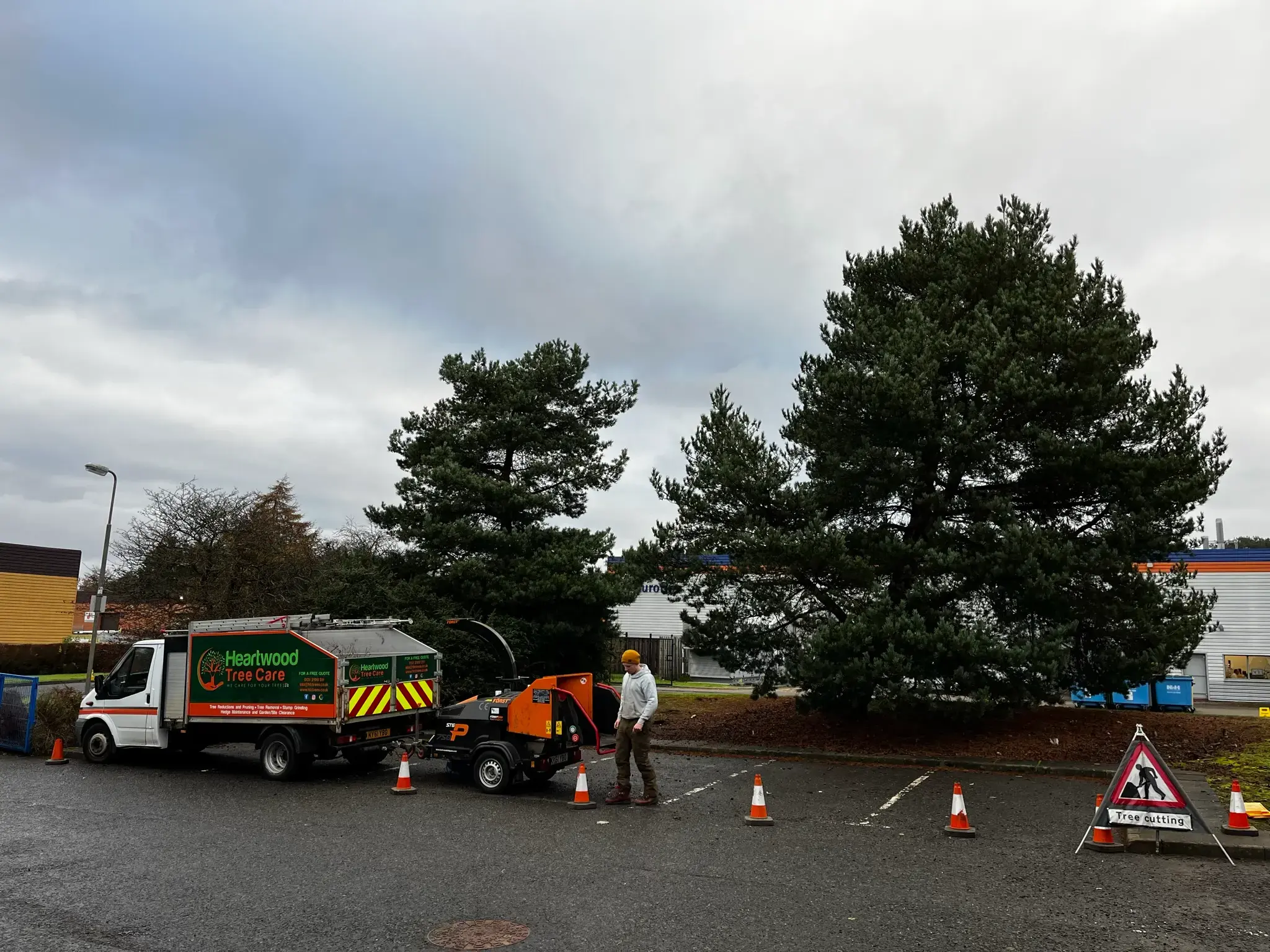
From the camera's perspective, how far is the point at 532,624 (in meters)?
20.8

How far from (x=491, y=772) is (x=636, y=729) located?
2374mm

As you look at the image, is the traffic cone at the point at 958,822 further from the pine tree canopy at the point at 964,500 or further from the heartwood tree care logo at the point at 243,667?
the heartwood tree care logo at the point at 243,667

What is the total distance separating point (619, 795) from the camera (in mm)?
10602

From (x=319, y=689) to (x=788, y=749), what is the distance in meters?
8.01

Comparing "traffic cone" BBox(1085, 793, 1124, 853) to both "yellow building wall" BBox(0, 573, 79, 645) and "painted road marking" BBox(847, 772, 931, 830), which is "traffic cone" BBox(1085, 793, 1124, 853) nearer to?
"painted road marking" BBox(847, 772, 931, 830)

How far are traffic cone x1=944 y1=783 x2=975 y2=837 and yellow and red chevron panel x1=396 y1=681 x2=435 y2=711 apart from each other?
8280 millimetres

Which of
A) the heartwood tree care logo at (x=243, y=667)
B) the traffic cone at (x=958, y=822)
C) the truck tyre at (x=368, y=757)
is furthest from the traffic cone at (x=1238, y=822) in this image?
the heartwood tree care logo at (x=243, y=667)

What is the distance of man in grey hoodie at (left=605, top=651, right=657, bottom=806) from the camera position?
34.6 feet

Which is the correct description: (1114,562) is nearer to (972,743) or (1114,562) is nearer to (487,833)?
(972,743)

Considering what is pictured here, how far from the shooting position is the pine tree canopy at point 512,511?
20.5 m

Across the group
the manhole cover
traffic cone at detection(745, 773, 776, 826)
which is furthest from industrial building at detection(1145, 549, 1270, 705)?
the manhole cover

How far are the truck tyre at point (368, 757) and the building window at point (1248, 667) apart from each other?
2786cm

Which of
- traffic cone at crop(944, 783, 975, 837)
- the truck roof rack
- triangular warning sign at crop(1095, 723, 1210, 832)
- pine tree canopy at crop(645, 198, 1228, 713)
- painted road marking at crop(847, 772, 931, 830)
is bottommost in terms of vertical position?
painted road marking at crop(847, 772, 931, 830)

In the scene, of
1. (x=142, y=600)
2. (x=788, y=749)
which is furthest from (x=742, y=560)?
(x=142, y=600)
